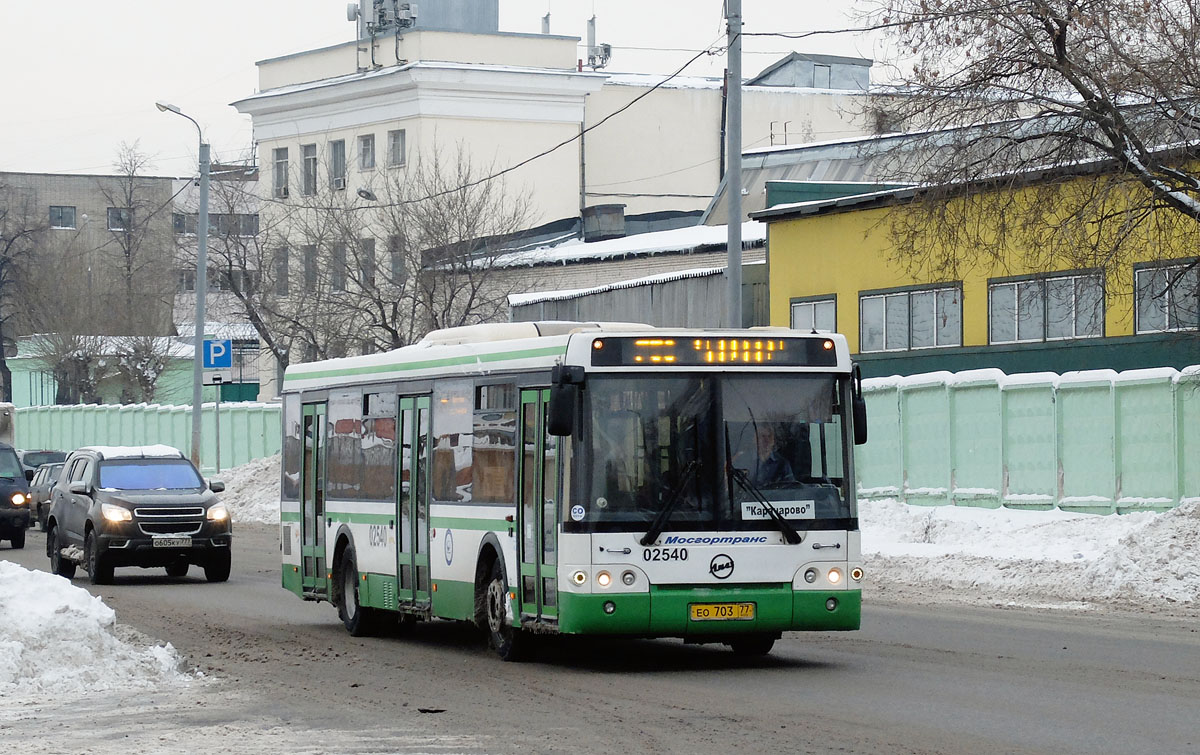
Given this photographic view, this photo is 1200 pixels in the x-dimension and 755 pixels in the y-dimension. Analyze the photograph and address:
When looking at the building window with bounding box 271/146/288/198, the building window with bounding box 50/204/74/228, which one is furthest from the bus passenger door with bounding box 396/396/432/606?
the building window with bounding box 50/204/74/228

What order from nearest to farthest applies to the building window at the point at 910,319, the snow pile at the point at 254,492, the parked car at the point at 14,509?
the building window at the point at 910,319 < the parked car at the point at 14,509 < the snow pile at the point at 254,492

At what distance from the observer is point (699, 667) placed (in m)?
14.3

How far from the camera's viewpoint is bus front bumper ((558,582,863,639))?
13.4 m

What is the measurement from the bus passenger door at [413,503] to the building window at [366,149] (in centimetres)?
5151

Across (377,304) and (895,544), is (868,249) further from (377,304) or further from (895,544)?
(377,304)

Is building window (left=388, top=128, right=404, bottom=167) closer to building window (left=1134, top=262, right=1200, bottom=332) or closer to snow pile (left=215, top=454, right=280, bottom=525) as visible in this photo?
snow pile (left=215, top=454, right=280, bottom=525)

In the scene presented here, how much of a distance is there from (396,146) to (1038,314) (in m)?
38.2

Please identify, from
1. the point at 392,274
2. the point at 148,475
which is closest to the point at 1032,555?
the point at 148,475

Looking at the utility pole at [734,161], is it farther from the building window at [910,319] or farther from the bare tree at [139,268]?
the bare tree at [139,268]

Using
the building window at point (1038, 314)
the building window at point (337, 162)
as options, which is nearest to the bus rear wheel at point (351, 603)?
the building window at point (1038, 314)

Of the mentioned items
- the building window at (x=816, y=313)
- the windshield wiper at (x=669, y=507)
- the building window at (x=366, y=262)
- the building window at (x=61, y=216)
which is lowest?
the windshield wiper at (x=669, y=507)

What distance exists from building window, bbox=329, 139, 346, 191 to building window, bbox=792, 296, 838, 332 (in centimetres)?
3249

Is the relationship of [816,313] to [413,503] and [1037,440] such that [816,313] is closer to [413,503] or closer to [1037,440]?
[1037,440]

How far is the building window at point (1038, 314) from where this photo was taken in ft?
99.0
